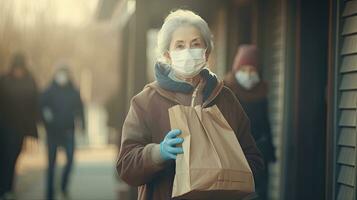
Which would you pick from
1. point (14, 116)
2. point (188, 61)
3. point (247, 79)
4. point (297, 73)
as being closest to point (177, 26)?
point (188, 61)

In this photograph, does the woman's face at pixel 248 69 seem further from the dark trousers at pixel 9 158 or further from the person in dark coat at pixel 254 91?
the dark trousers at pixel 9 158

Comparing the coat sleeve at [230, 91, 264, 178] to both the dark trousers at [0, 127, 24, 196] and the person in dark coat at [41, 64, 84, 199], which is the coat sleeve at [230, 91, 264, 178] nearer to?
the dark trousers at [0, 127, 24, 196]

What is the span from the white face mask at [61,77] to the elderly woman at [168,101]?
21.5ft

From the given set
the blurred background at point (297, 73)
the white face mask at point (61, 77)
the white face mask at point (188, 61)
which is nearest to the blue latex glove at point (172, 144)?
the white face mask at point (188, 61)

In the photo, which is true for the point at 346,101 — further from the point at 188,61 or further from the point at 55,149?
the point at 55,149

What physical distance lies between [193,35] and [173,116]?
413 millimetres

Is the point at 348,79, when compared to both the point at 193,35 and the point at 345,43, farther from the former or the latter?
the point at 193,35

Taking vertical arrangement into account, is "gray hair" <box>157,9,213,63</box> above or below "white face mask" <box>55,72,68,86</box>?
above

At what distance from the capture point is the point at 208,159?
12.5 ft

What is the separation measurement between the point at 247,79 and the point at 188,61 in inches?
75.8

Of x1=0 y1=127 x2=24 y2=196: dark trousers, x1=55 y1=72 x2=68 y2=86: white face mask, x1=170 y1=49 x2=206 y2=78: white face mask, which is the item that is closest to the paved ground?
x1=0 y1=127 x2=24 y2=196: dark trousers

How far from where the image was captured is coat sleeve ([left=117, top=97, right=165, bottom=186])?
3.95m

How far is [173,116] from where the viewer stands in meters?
3.89

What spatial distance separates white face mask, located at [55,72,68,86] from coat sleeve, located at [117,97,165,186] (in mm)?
6561
